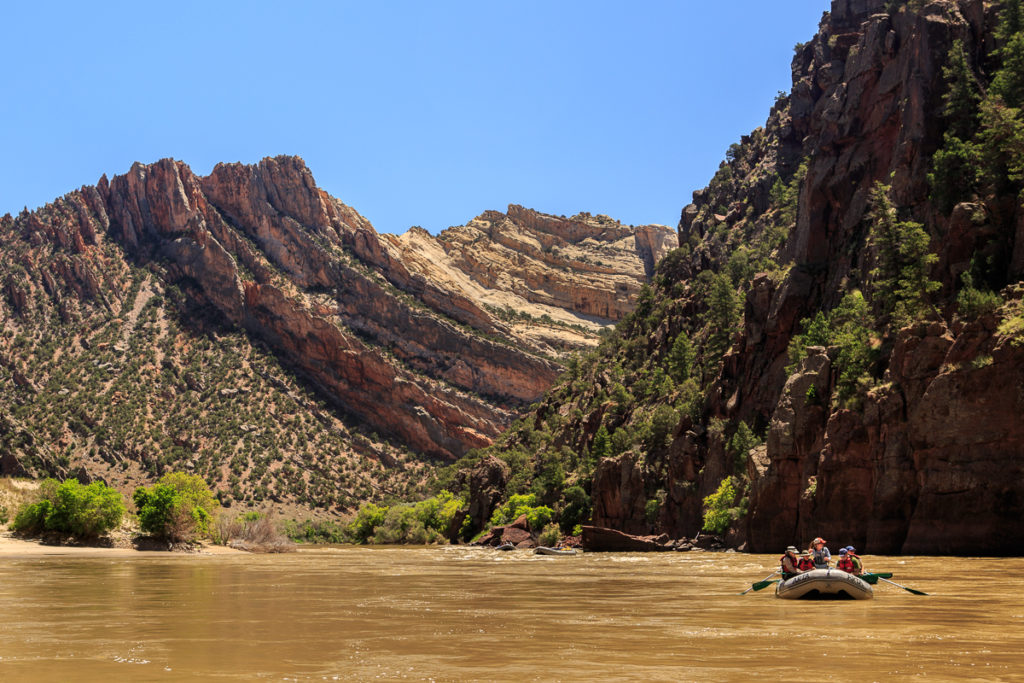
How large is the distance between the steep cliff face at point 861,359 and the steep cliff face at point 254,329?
217 ft

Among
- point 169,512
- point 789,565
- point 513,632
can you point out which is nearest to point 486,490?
point 169,512

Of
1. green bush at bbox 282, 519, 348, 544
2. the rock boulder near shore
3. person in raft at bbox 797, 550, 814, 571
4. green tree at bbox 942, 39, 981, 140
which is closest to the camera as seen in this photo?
person in raft at bbox 797, 550, 814, 571

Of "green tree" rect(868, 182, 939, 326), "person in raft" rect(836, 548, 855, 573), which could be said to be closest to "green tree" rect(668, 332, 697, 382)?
"green tree" rect(868, 182, 939, 326)

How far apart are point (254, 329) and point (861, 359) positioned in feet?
444

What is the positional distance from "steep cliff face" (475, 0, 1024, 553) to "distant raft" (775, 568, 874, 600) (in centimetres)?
1767

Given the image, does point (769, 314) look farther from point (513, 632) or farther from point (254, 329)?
point (254, 329)

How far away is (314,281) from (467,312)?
31.2 meters

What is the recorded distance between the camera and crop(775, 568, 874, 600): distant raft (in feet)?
67.7

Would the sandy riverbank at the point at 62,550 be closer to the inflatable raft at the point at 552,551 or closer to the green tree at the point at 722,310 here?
the inflatable raft at the point at 552,551

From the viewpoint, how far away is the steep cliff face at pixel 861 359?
3700 centimetres

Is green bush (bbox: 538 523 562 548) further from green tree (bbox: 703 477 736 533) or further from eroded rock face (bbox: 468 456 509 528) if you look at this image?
green tree (bbox: 703 477 736 533)

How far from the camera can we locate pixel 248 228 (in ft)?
588

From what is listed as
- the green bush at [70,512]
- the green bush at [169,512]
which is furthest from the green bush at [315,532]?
the green bush at [70,512]

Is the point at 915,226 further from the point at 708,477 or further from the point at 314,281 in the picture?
the point at 314,281
